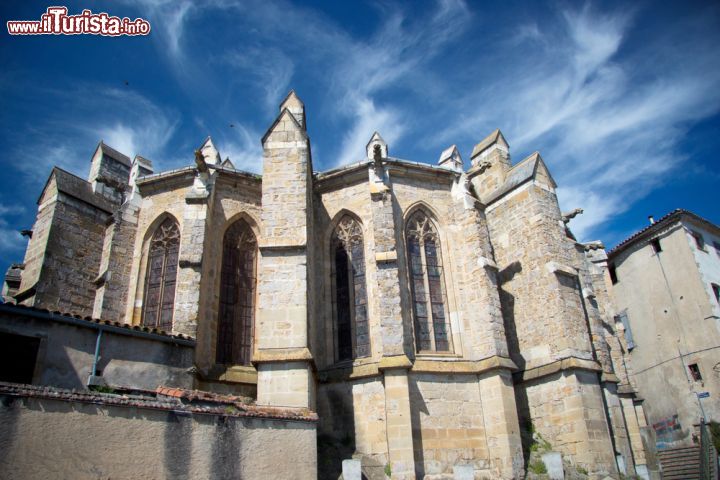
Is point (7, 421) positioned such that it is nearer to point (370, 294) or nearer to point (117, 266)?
point (117, 266)

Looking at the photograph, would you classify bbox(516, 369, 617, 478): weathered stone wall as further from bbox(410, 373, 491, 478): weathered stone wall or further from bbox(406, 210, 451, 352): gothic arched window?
bbox(406, 210, 451, 352): gothic arched window

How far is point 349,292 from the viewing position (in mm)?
14094

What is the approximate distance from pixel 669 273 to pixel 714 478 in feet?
33.7

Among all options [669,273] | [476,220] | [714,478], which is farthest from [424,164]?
[669,273]

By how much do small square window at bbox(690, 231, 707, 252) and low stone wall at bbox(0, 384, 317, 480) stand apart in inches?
787

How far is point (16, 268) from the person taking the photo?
73.6 ft

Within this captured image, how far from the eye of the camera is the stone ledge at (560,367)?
12.5 m

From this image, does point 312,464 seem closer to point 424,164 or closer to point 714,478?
point 424,164

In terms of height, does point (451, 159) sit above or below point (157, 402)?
above

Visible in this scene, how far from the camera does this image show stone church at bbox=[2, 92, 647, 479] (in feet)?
38.8

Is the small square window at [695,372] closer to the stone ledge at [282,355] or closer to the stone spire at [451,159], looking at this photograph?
the stone spire at [451,159]

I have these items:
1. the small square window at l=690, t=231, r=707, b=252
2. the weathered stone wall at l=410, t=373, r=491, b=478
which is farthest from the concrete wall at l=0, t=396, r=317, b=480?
the small square window at l=690, t=231, r=707, b=252

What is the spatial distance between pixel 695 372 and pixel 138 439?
784 inches

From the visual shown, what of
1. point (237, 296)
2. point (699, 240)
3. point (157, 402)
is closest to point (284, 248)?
point (237, 296)
